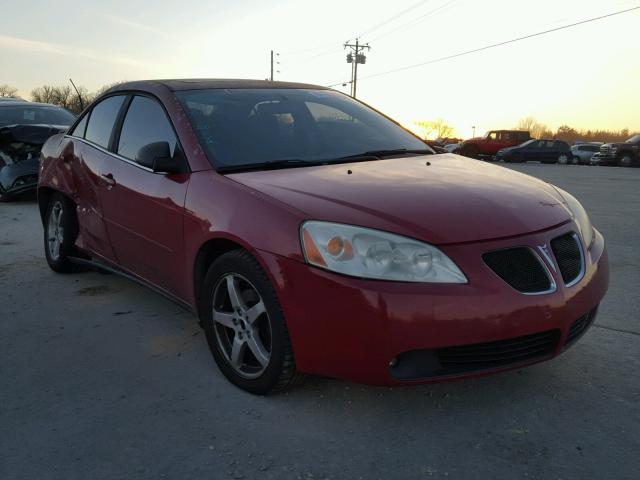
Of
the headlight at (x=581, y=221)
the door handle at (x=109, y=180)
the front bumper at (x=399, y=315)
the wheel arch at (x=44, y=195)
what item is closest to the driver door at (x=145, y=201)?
the door handle at (x=109, y=180)

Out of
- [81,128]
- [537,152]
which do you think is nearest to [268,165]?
[81,128]

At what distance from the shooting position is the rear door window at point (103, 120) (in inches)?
155

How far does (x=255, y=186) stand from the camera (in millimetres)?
2633

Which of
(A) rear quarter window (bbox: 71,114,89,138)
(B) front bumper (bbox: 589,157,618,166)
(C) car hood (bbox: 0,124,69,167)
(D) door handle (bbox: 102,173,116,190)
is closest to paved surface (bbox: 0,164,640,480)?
(D) door handle (bbox: 102,173,116,190)

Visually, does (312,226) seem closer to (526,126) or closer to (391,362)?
(391,362)

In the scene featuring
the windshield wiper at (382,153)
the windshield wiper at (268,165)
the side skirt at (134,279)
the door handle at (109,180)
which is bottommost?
the side skirt at (134,279)

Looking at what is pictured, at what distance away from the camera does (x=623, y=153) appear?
27.3 m

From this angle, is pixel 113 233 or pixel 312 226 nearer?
pixel 312 226

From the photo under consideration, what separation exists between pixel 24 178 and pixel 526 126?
116342mm

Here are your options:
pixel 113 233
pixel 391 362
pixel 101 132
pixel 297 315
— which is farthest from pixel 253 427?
pixel 101 132

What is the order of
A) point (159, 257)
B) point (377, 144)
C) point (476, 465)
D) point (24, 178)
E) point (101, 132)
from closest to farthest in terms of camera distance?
point (476, 465), point (159, 257), point (377, 144), point (101, 132), point (24, 178)

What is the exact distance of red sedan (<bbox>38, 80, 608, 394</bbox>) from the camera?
2193mm

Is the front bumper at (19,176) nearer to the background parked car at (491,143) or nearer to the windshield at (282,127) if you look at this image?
the windshield at (282,127)

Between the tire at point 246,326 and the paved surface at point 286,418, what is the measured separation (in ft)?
0.35
